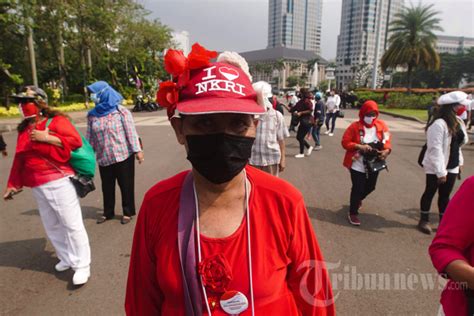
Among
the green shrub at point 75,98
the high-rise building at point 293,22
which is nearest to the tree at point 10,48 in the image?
the green shrub at point 75,98

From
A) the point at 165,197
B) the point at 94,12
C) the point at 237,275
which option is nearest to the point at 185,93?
the point at 165,197

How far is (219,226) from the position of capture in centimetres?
131

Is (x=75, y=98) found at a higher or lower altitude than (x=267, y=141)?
lower

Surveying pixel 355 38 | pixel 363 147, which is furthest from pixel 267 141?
pixel 355 38

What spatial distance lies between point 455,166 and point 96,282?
4.39m

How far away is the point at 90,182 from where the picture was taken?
3.26 m

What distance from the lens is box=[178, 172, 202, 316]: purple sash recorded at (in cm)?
121

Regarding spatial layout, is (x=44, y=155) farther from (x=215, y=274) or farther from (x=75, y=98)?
(x=75, y=98)

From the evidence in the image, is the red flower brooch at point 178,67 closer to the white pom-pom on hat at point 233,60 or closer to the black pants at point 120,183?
the white pom-pom on hat at point 233,60

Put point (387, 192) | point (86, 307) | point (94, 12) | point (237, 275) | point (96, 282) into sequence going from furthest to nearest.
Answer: point (94, 12) < point (387, 192) < point (96, 282) < point (86, 307) < point (237, 275)

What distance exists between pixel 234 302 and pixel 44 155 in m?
2.60

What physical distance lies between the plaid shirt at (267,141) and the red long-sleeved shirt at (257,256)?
2.86 metres

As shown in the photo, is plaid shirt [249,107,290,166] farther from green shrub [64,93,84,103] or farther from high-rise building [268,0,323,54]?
high-rise building [268,0,323,54]

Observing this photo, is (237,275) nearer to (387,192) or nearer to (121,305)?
(121,305)
